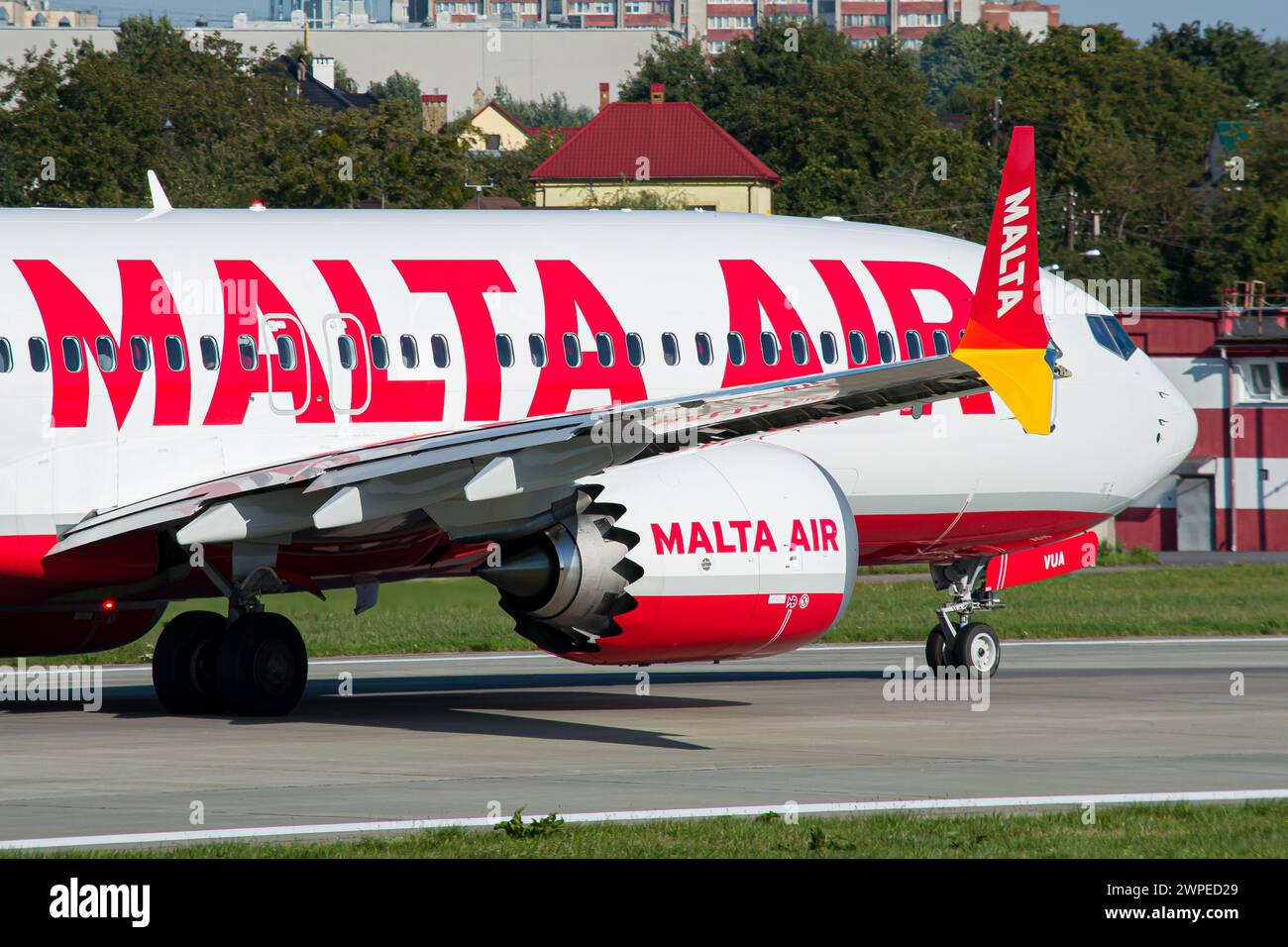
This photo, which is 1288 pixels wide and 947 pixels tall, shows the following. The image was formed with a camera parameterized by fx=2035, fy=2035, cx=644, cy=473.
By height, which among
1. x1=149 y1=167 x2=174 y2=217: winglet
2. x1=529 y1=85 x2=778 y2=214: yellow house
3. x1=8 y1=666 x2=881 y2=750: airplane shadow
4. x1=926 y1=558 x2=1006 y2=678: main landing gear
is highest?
x1=529 y1=85 x2=778 y2=214: yellow house

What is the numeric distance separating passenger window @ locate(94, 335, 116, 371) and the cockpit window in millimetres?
12208

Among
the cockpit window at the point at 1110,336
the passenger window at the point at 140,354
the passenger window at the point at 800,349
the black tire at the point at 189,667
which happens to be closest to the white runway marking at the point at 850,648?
the cockpit window at the point at 1110,336

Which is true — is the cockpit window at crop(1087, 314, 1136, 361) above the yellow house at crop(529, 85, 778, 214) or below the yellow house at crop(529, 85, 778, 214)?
below

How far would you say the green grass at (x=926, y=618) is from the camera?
34.9 metres

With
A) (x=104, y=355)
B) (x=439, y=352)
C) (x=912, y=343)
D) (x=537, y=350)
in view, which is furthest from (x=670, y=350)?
(x=104, y=355)

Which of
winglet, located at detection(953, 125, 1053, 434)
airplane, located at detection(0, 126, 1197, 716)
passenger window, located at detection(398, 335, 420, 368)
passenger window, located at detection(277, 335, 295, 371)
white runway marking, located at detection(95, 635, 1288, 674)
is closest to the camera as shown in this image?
winglet, located at detection(953, 125, 1053, 434)

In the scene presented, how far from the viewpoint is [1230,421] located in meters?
69.6

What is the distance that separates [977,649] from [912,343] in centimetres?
401

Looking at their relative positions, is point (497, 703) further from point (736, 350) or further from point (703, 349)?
point (736, 350)

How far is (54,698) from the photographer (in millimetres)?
24859

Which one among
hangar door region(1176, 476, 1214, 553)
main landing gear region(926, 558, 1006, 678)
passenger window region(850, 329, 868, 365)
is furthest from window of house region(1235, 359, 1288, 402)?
passenger window region(850, 329, 868, 365)

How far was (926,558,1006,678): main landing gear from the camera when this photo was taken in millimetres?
25188

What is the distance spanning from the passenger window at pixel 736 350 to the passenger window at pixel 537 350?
228 cm

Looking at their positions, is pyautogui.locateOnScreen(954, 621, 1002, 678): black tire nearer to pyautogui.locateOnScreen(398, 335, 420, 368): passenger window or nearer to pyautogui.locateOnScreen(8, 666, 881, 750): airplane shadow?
pyautogui.locateOnScreen(8, 666, 881, 750): airplane shadow
